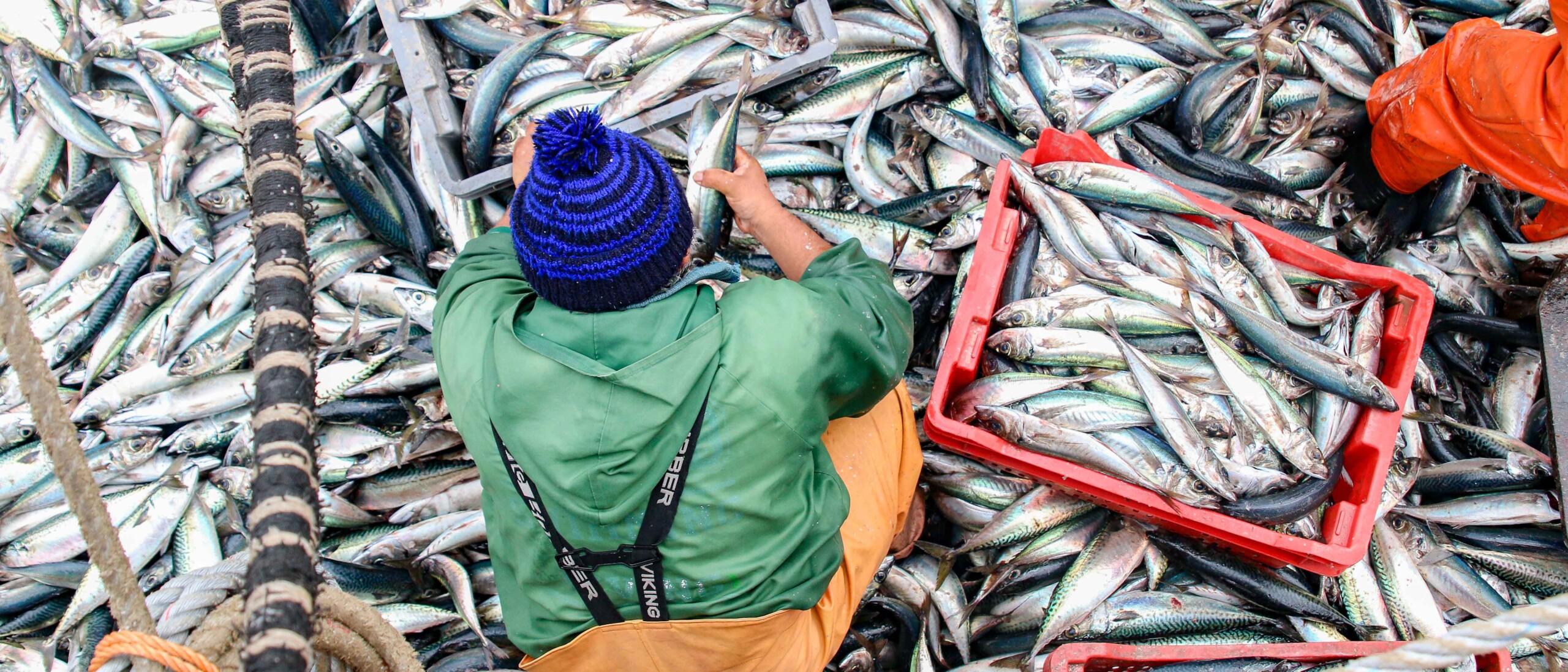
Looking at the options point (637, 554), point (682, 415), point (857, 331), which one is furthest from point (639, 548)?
point (857, 331)

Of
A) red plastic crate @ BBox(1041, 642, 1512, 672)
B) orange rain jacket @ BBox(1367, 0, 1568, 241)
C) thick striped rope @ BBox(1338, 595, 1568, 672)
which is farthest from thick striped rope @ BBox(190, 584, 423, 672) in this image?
orange rain jacket @ BBox(1367, 0, 1568, 241)

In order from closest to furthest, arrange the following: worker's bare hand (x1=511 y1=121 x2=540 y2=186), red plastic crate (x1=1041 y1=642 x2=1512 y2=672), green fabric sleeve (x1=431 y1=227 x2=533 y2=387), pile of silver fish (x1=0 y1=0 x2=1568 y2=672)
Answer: green fabric sleeve (x1=431 y1=227 x2=533 y2=387), red plastic crate (x1=1041 y1=642 x2=1512 y2=672), worker's bare hand (x1=511 y1=121 x2=540 y2=186), pile of silver fish (x1=0 y1=0 x2=1568 y2=672)

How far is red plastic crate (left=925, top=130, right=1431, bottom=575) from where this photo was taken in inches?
92.7

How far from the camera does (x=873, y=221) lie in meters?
2.95

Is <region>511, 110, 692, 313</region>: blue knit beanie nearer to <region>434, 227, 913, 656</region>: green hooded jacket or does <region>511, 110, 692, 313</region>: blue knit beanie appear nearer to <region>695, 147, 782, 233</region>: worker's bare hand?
<region>434, 227, 913, 656</region>: green hooded jacket

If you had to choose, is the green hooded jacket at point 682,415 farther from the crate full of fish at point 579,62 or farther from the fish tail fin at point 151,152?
the fish tail fin at point 151,152

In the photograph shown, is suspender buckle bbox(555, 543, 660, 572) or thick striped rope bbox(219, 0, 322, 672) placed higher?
thick striped rope bbox(219, 0, 322, 672)

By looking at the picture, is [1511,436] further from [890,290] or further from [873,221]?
[890,290]

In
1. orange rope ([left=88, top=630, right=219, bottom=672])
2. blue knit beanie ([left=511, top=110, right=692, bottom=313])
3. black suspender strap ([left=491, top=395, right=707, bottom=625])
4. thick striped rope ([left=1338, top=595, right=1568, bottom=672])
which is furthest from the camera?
black suspender strap ([left=491, top=395, right=707, bottom=625])

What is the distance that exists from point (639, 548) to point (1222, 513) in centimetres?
163

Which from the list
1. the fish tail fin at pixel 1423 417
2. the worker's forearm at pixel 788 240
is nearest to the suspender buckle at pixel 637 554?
the worker's forearm at pixel 788 240

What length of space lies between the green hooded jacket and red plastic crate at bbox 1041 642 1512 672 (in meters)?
0.78

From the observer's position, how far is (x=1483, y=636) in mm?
1229

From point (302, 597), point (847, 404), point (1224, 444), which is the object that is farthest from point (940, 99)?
point (302, 597)
